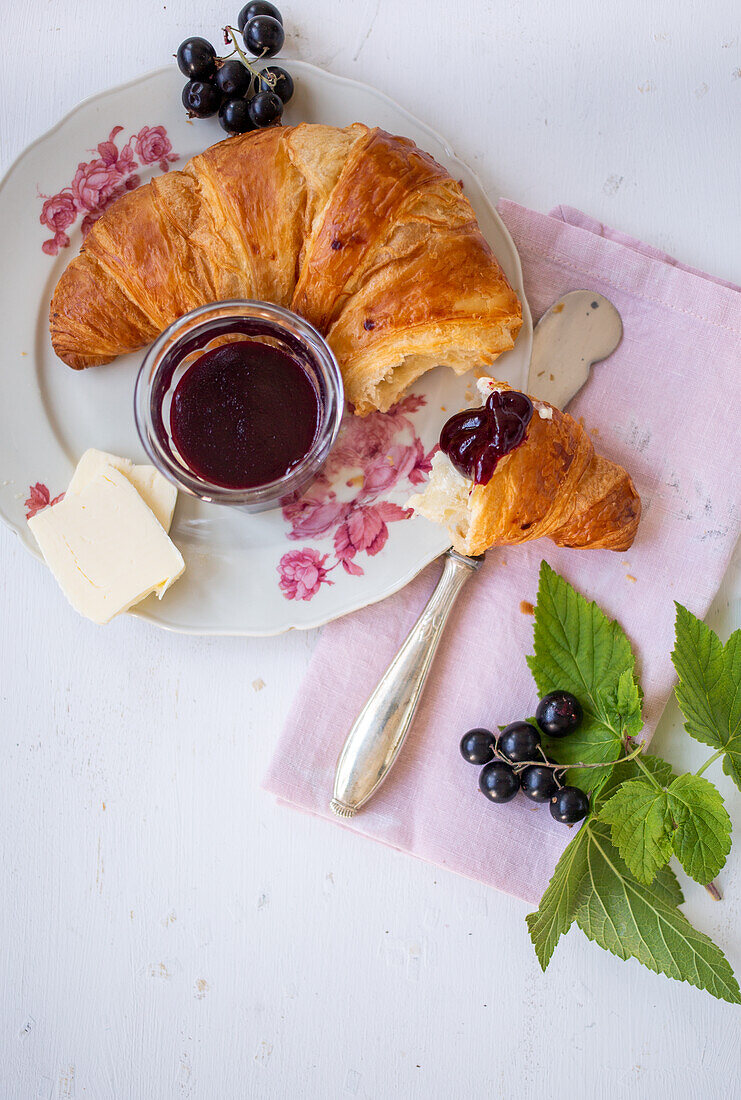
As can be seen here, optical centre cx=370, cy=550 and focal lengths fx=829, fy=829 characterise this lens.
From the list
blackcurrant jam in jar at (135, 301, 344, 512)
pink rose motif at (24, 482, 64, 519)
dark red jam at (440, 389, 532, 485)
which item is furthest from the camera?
pink rose motif at (24, 482, 64, 519)

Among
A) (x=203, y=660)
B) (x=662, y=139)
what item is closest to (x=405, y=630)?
(x=203, y=660)

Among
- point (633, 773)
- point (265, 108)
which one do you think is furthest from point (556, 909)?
point (265, 108)

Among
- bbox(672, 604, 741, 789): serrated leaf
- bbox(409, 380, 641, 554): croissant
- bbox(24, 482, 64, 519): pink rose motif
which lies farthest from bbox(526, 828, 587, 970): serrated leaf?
bbox(24, 482, 64, 519): pink rose motif

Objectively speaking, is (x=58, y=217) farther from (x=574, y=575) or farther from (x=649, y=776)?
(x=649, y=776)

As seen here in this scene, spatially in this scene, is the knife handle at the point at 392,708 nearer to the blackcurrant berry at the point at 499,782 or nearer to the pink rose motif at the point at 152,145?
the blackcurrant berry at the point at 499,782

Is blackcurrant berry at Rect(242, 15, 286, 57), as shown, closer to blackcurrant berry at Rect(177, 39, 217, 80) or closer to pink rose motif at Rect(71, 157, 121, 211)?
blackcurrant berry at Rect(177, 39, 217, 80)

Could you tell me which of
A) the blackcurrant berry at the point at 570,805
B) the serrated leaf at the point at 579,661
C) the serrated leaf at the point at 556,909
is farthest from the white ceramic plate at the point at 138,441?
the serrated leaf at the point at 556,909
